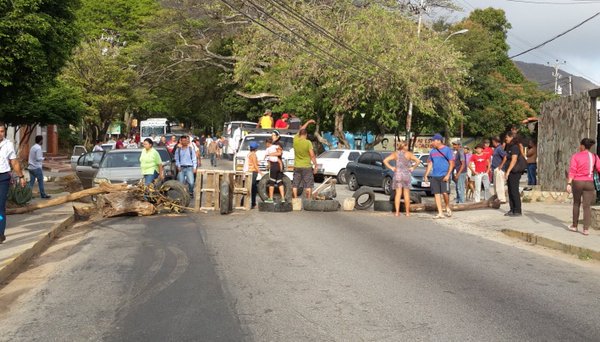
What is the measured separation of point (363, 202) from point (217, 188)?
380 centimetres

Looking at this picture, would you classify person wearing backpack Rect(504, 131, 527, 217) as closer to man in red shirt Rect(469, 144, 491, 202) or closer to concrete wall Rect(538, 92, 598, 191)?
man in red shirt Rect(469, 144, 491, 202)

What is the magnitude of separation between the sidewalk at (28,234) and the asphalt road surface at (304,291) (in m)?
0.59

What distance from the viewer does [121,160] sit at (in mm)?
18641

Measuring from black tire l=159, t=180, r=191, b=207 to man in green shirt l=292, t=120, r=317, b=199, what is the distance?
2680mm

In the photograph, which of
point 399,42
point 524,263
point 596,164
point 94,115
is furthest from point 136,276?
point 94,115

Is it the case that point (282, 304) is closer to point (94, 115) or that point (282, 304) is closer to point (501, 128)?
point (94, 115)

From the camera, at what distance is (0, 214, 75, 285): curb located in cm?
864

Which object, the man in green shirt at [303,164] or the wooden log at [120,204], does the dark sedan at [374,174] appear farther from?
the wooden log at [120,204]

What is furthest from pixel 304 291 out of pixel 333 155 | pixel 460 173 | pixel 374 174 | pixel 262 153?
pixel 333 155

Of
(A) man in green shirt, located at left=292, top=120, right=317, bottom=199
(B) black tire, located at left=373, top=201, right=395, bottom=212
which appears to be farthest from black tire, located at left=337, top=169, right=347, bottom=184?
(B) black tire, located at left=373, top=201, right=395, bottom=212

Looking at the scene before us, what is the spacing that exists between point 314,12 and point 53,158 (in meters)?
22.5

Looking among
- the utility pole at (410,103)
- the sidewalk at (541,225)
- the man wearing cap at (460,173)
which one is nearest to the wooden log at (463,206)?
the sidewalk at (541,225)

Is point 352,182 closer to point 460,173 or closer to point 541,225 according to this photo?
point 460,173

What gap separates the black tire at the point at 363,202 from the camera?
16.8m
